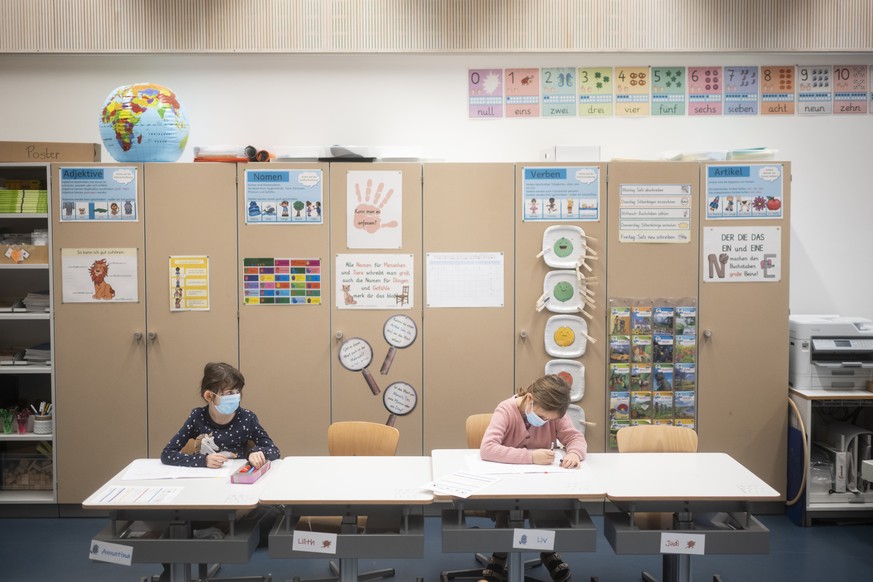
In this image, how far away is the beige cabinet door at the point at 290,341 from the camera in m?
4.41

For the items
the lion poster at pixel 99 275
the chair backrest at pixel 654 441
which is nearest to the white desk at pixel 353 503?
the chair backrest at pixel 654 441

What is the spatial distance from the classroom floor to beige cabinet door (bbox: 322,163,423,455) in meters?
0.87

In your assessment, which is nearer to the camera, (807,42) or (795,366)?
(795,366)

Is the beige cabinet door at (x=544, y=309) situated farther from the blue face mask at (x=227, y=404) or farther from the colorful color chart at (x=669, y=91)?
the blue face mask at (x=227, y=404)

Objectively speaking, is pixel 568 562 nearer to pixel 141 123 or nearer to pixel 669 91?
pixel 669 91

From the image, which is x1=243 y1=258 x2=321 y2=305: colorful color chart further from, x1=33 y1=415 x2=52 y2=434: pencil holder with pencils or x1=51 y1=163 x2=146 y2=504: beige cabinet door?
x1=33 y1=415 x2=52 y2=434: pencil holder with pencils

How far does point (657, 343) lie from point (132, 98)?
3448mm

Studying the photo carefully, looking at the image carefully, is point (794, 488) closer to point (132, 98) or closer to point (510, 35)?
point (510, 35)

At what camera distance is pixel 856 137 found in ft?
16.7

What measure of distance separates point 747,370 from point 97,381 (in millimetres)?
3983

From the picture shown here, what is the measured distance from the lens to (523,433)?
343cm

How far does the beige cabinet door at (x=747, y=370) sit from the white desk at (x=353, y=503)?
223 cm

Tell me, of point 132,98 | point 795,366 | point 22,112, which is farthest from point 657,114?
point 22,112

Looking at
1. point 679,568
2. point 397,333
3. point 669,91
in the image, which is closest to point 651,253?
point 669,91
